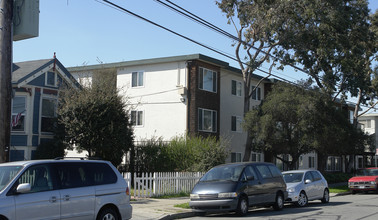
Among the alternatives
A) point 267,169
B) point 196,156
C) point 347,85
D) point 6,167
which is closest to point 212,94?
point 196,156

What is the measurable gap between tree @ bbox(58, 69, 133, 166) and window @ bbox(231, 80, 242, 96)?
13.2 metres

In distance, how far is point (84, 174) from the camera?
952 centimetres

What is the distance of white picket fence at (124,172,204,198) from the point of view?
18.2 m

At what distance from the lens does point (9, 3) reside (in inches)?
442

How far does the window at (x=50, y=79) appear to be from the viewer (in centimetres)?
2205

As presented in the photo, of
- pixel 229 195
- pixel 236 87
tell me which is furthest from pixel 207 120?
pixel 229 195

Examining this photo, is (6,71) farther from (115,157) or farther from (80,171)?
(115,157)

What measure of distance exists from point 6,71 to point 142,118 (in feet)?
66.7

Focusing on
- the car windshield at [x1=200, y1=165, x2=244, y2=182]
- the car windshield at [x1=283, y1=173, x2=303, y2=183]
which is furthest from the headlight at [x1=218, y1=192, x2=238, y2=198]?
the car windshield at [x1=283, y1=173, x2=303, y2=183]

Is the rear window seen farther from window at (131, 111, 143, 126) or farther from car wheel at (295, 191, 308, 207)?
window at (131, 111, 143, 126)

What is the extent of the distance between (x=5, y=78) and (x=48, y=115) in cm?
1154

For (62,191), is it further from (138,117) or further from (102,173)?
(138,117)

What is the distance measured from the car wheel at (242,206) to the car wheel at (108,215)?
185 inches

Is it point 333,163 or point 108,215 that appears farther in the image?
point 333,163
